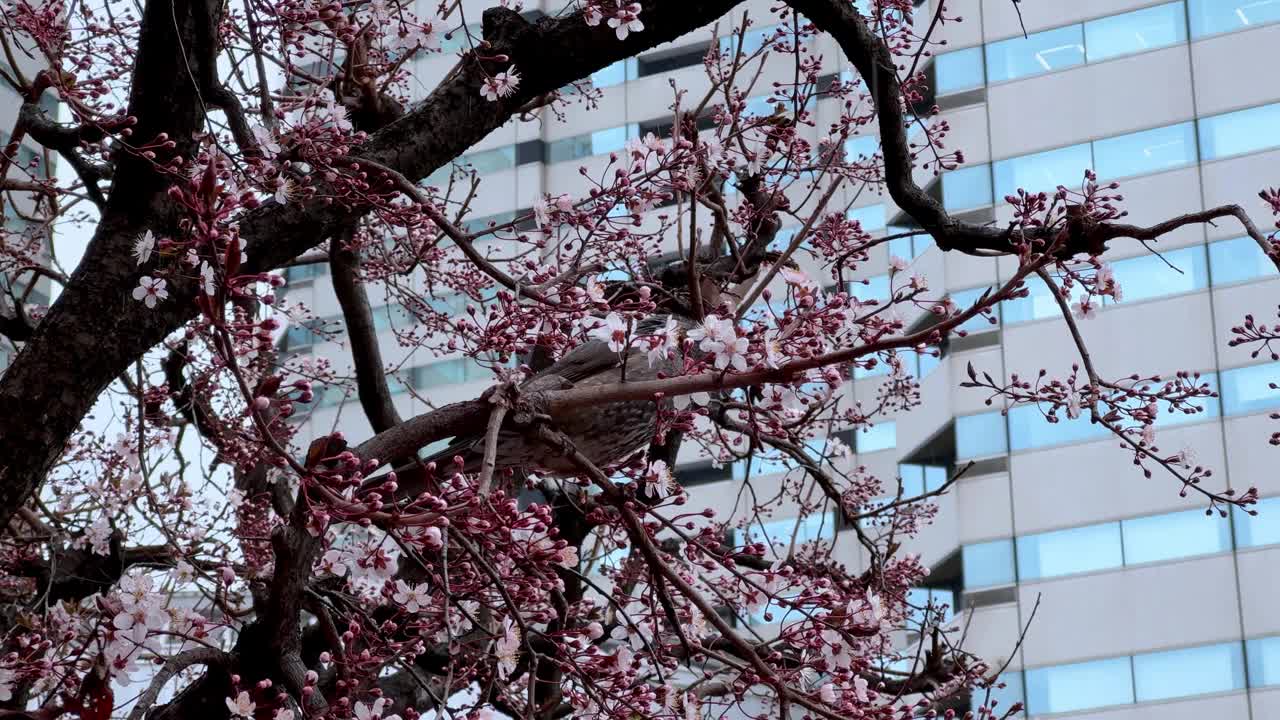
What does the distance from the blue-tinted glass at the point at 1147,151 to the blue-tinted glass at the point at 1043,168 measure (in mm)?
289

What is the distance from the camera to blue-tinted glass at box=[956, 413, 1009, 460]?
20.0 metres

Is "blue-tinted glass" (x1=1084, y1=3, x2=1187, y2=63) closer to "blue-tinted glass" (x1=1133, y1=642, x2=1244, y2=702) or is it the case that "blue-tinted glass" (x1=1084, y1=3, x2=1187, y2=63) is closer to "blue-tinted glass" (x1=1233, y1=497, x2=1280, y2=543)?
"blue-tinted glass" (x1=1233, y1=497, x2=1280, y2=543)

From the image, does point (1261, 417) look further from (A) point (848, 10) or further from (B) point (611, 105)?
(A) point (848, 10)

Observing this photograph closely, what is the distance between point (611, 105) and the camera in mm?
27391

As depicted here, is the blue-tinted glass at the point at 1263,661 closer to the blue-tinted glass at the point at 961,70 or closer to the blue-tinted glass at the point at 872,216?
the blue-tinted glass at the point at 961,70

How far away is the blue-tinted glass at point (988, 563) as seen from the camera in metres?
19.7

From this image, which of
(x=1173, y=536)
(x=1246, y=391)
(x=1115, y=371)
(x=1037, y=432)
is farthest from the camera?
(x=1037, y=432)

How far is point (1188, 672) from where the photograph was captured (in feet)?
59.4

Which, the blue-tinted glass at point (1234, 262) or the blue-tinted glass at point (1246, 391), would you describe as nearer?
the blue-tinted glass at point (1246, 391)

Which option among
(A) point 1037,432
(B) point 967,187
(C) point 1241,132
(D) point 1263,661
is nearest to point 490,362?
(D) point 1263,661

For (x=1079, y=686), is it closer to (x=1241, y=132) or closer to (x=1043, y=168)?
(x=1043, y=168)

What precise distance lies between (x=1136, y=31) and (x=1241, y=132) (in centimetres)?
229

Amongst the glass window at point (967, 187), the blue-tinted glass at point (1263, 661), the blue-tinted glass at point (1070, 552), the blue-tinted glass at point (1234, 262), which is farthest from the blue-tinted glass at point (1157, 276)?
the blue-tinted glass at point (1263, 661)

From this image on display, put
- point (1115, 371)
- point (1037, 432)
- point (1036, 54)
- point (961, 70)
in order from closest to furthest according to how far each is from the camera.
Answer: point (1115, 371) → point (1037, 432) → point (1036, 54) → point (961, 70)
